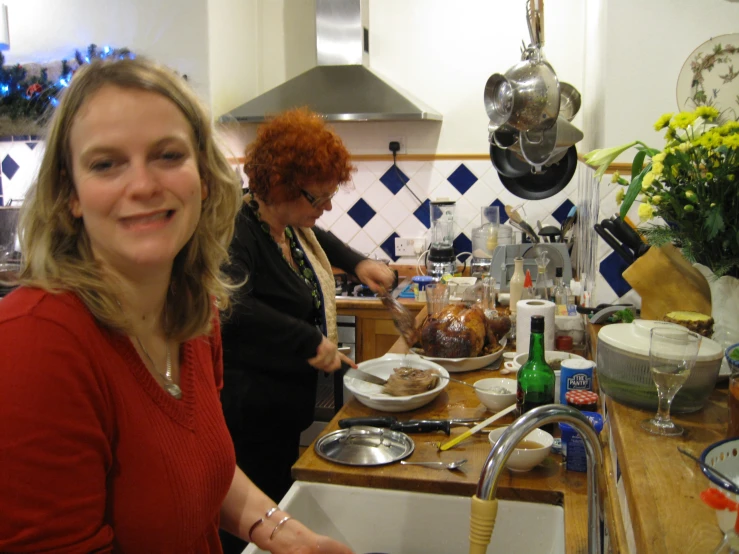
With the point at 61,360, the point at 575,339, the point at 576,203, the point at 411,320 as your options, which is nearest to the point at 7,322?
the point at 61,360

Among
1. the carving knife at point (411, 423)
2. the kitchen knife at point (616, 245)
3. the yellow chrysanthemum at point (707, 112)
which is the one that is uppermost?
the yellow chrysanthemum at point (707, 112)

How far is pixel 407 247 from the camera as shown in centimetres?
407

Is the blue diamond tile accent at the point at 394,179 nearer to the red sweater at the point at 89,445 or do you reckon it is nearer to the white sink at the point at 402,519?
the white sink at the point at 402,519

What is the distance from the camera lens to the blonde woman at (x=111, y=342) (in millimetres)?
787

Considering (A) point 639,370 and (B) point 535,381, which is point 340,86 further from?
(A) point 639,370

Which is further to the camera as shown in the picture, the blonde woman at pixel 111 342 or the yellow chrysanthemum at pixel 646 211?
the yellow chrysanthemum at pixel 646 211

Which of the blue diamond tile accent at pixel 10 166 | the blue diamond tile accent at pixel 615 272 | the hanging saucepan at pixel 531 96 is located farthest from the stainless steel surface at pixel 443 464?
the blue diamond tile accent at pixel 10 166

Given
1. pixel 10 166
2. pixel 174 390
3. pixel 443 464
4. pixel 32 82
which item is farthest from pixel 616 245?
pixel 10 166

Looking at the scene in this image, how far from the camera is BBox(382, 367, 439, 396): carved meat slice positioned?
173 cm

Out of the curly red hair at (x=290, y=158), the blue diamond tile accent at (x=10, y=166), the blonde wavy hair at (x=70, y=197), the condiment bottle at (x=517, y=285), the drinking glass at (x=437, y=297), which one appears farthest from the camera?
the blue diamond tile accent at (x=10, y=166)

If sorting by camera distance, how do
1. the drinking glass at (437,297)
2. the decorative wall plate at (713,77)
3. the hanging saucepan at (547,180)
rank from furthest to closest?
the hanging saucepan at (547,180) < the drinking glass at (437,297) < the decorative wall plate at (713,77)

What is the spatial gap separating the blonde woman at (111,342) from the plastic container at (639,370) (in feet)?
2.46

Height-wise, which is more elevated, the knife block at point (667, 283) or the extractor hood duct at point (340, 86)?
the extractor hood duct at point (340, 86)

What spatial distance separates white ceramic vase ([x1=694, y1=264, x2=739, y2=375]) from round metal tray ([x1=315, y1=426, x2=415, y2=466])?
71 cm
